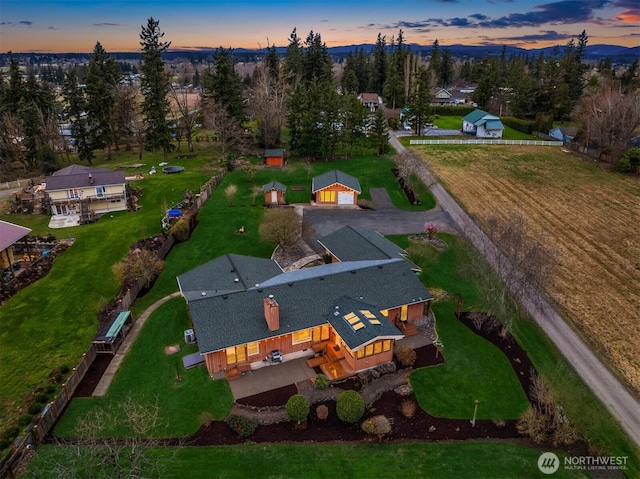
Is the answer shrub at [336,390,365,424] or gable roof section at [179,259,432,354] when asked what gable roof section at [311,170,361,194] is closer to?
gable roof section at [179,259,432,354]

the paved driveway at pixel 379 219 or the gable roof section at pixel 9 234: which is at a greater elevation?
the gable roof section at pixel 9 234

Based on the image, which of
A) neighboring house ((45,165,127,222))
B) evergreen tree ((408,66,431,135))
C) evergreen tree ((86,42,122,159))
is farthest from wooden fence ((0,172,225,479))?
evergreen tree ((408,66,431,135))

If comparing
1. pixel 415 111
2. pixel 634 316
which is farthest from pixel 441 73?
pixel 634 316

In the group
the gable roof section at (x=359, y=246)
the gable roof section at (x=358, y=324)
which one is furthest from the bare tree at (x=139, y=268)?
the gable roof section at (x=358, y=324)

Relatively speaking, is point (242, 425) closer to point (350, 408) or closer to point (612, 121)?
point (350, 408)

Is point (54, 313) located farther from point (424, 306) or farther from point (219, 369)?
point (424, 306)

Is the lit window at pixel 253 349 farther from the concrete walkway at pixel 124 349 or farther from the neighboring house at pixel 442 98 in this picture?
the neighboring house at pixel 442 98

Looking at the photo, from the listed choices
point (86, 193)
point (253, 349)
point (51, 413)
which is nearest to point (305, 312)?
point (253, 349)
